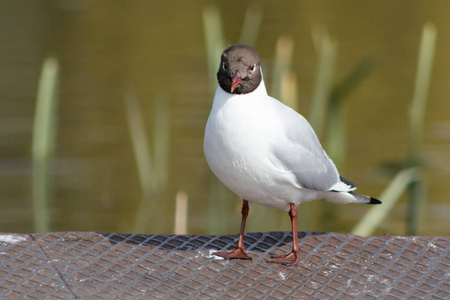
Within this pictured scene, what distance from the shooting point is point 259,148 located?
320 cm

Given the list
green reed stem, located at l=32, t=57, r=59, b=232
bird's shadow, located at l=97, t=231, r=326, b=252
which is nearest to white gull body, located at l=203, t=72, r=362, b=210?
bird's shadow, located at l=97, t=231, r=326, b=252

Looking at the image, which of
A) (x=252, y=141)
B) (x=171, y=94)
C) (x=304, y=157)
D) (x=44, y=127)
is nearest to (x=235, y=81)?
(x=252, y=141)

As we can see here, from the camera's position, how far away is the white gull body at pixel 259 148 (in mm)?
3188

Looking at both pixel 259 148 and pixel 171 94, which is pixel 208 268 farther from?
pixel 171 94

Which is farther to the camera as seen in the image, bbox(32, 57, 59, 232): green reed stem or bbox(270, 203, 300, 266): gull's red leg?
bbox(32, 57, 59, 232): green reed stem

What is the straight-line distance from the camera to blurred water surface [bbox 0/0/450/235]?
802 centimetres

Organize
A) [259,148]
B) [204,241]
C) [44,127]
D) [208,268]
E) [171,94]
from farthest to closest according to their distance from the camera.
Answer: [171,94] → [44,127] → [204,241] → [259,148] → [208,268]

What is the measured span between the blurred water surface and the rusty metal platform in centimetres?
194

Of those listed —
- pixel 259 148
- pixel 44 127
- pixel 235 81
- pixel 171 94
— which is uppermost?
pixel 235 81

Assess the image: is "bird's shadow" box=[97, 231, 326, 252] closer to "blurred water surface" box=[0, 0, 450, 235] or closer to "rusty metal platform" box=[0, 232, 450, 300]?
"rusty metal platform" box=[0, 232, 450, 300]

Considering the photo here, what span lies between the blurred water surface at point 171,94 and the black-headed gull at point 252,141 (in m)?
1.94

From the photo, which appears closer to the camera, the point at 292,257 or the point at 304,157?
the point at 292,257

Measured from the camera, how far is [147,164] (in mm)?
5660

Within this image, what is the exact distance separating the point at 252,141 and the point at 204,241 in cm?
52
